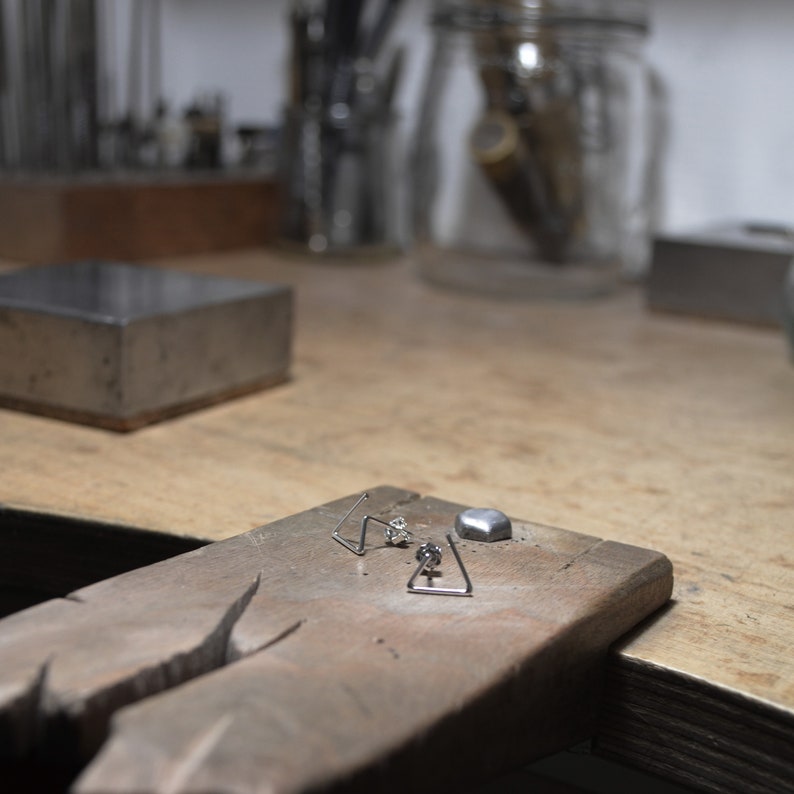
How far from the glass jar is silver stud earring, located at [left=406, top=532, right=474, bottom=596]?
0.75 meters

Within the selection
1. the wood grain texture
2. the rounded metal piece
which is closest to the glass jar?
the wood grain texture

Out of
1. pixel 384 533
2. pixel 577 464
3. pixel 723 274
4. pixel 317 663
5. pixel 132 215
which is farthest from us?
pixel 132 215

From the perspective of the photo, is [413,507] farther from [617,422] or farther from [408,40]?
[408,40]

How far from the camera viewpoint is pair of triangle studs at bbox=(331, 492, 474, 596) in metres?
0.40

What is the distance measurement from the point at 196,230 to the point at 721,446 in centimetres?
83

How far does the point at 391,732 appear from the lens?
0.31m

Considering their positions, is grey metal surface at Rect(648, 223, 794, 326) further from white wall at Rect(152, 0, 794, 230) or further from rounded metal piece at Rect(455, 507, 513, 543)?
rounded metal piece at Rect(455, 507, 513, 543)

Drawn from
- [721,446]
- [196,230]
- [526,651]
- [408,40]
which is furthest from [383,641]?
[408,40]

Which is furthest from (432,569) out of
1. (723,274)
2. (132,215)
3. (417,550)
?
(132,215)

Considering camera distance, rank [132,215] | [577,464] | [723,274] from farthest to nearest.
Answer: [132,215], [723,274], [577,464]

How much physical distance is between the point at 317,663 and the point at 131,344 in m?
0.37

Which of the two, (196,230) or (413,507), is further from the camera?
(196,230)

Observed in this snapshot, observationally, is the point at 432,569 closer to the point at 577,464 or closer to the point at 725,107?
the point at 577,464

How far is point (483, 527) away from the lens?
1.51 feet
